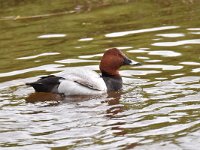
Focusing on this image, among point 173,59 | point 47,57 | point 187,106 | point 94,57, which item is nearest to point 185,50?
point 173,59

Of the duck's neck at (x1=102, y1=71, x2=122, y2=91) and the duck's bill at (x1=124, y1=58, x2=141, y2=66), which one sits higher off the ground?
the duck's bill at (x1=124, y1=58, x2=141, y2=66)

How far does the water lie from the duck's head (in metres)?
0.34

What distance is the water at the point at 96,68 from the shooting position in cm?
879

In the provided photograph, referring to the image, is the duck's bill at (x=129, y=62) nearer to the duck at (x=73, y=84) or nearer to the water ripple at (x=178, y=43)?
the duck at (x=73, y=84)

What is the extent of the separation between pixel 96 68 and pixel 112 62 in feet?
3.28

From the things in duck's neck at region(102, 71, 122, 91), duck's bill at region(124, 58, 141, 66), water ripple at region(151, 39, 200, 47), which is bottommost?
duck's neck at region(102, 71, 122, 91)

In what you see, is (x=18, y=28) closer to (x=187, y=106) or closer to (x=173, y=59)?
(x=173, y=59)

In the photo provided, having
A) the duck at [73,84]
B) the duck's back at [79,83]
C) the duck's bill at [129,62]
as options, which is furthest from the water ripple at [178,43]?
the duck's back at [79,83]

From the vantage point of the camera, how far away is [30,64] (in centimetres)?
1338

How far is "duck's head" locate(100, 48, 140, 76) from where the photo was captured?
12117 millimetres

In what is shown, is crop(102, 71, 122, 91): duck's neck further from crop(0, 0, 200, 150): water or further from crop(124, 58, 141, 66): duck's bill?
crop(124, 58, 141, 66): duck's bill

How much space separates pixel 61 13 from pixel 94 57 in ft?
15.6

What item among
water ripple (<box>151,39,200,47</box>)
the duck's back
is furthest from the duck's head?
water ripple (<box>151,39,200,47</box>)

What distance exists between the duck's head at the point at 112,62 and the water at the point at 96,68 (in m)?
0.34
